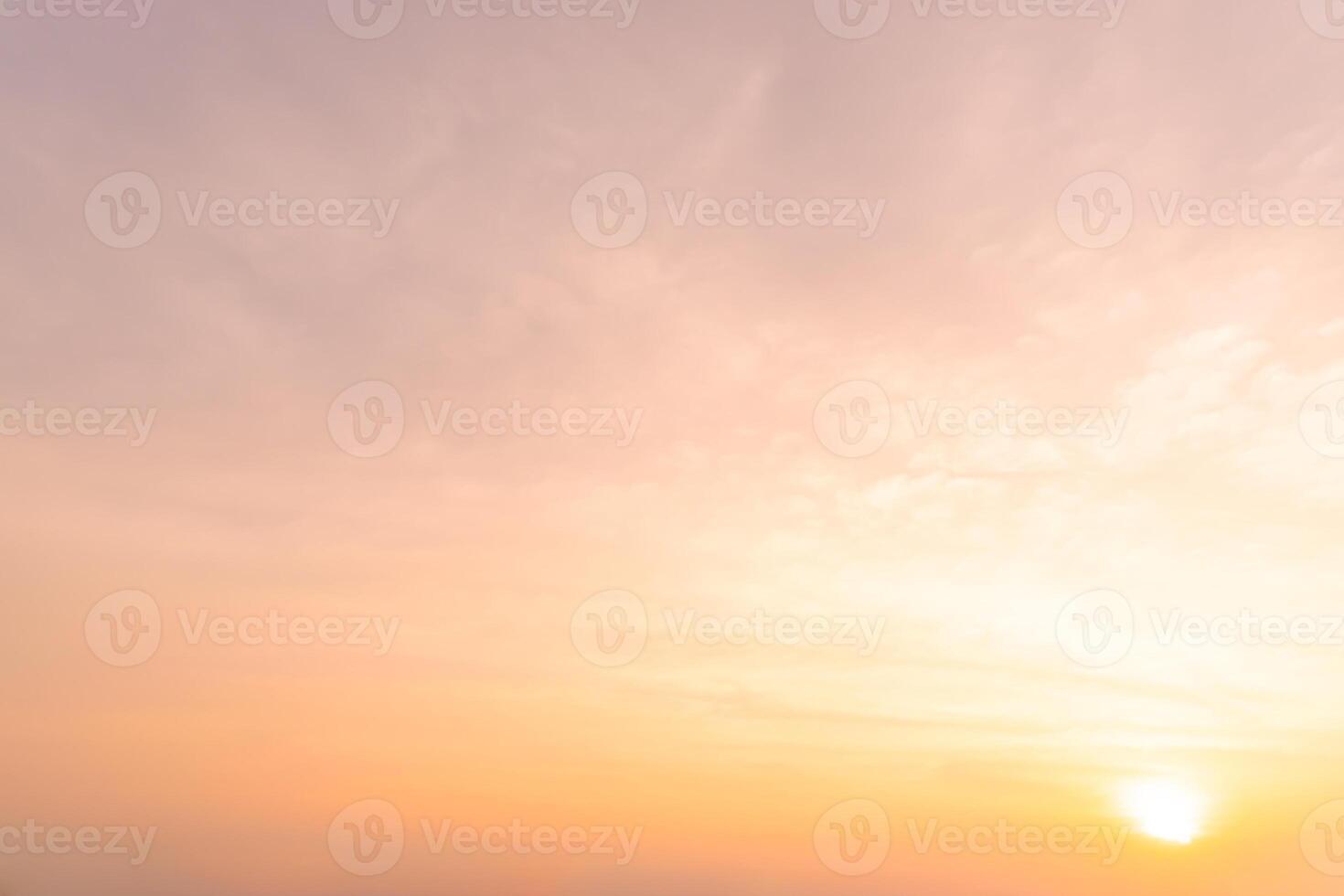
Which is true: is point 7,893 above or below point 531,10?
below

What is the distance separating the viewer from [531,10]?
2878 centimetres

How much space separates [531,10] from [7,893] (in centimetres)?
8099

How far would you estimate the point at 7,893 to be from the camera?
6619 cm

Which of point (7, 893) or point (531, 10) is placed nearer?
point (531, 10)
